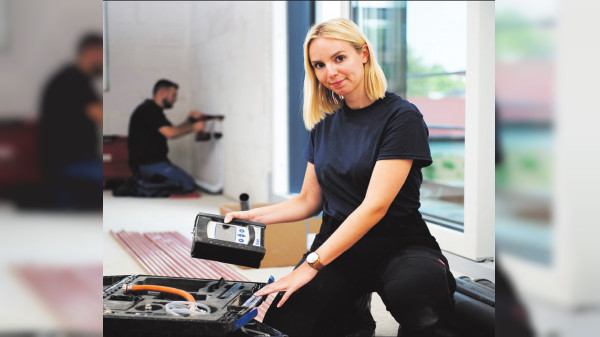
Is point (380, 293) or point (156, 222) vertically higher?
point (380, 293)

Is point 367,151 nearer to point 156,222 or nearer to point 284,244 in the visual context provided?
point 284,244

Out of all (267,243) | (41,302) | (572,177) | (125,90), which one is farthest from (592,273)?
(125,90)

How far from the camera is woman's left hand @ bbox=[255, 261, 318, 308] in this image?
1.59 m

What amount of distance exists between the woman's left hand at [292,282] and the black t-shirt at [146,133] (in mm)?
4987

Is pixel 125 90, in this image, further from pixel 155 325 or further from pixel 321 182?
pixel 155 325

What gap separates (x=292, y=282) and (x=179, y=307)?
33 centimetres

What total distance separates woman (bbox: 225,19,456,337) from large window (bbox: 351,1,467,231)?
7.38ft

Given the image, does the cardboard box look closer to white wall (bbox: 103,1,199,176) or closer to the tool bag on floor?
the tool bag on floor

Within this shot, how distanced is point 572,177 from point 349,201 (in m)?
1.50

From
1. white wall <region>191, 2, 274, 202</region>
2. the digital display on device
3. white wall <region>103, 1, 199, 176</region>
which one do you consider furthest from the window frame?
white wall <region>103, 1, 199, 176</region>

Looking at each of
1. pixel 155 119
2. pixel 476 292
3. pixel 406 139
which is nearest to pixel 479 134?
pixel 476 292

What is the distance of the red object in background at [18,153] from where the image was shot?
0.36 metres

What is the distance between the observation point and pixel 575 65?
0.39 metres

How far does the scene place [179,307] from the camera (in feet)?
4.85
